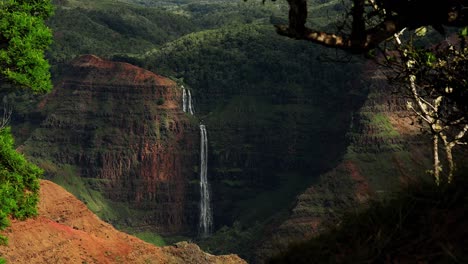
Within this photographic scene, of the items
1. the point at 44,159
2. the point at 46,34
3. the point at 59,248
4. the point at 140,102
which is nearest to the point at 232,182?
the point at 140,102

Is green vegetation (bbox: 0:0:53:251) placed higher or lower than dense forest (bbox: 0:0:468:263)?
higher

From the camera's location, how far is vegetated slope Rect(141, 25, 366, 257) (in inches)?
5901

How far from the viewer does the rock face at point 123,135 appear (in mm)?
157875

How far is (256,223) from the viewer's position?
139m

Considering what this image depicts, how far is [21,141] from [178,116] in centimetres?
3045

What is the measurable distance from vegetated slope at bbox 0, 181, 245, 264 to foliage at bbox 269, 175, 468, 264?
46.5m

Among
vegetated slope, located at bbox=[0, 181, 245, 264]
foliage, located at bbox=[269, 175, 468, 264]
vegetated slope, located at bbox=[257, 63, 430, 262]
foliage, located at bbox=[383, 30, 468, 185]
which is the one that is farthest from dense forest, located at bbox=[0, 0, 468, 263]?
foliage, located at bbox=[269, 175, 468, 264]

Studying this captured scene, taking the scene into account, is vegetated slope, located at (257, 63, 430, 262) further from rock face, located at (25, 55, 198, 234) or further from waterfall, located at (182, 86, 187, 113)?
waterfall, located at (182, 86, 187, 113)

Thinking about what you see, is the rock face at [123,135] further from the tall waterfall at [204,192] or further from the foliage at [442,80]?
the foliage at [442,80]

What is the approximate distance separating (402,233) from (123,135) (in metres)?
148

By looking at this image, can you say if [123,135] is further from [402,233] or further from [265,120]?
[402,233]

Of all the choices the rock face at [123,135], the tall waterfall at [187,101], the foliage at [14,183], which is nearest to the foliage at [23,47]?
the foliage at [14,183]

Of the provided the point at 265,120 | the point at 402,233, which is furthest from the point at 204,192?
the point at 402,233

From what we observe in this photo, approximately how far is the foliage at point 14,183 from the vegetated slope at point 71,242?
93.7 ft
